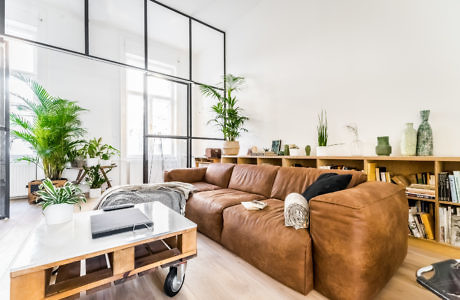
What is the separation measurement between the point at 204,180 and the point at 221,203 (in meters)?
1.35

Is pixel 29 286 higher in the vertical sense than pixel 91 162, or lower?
lower

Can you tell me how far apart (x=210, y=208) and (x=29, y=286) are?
1.31 metres

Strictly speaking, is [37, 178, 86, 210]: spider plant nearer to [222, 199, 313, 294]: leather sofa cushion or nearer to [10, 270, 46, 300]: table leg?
[10, 270, 46, 300]: table leg

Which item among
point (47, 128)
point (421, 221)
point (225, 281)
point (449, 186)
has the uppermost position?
point (47, 128)

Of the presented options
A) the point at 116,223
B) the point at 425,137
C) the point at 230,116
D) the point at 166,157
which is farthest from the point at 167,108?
the point at 425,137

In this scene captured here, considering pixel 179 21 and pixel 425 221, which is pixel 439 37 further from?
pixel 179 21

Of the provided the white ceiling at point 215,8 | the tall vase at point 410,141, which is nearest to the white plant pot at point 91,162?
the white ceiling at point 215,8

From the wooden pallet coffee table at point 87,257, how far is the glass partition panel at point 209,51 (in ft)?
13.1

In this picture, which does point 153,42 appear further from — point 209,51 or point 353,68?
point 353,68

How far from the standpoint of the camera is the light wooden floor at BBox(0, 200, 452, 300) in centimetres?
124

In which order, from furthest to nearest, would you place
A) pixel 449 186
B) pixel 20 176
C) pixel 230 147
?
pixel 230 147 < pixel 20 176 < pixel 449 186

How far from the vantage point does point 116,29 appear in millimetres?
4199

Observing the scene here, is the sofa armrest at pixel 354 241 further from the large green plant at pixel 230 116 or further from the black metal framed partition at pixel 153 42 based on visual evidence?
the black metal framed partition at pixel 153 42

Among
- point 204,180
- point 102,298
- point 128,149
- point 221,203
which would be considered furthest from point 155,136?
point 102,298
